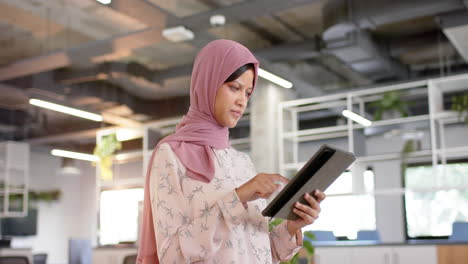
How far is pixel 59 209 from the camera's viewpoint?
14492mm

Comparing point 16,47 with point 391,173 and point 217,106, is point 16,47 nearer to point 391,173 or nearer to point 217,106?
point 391,173

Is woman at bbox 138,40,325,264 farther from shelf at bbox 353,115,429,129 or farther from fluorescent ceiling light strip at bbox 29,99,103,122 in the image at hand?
fluorescent ceiling light strip at bbox 29,99,103,122

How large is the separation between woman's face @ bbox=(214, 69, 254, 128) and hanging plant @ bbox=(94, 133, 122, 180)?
8.31 metres

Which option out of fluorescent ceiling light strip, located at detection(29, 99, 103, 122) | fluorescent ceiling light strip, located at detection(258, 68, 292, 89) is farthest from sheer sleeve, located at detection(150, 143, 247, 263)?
fluorescent ceiling light strip, located at detection(29, 99, 103, 122)

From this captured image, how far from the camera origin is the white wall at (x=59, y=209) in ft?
46.0

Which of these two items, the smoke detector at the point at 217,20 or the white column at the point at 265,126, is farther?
the white column at the point at 265,126

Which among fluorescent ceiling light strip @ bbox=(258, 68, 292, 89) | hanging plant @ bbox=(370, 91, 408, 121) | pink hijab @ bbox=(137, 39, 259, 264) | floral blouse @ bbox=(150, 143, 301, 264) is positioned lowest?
floral blouse @ bbox=(150, 143, 301, 264)

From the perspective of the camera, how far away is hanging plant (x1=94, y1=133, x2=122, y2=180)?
941 cm

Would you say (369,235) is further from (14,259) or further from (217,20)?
(14,259)

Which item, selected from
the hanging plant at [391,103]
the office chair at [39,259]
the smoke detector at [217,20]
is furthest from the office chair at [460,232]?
the office chair at [39,259]

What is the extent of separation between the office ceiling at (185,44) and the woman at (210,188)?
458 centimetres

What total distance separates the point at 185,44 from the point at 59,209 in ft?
24.9

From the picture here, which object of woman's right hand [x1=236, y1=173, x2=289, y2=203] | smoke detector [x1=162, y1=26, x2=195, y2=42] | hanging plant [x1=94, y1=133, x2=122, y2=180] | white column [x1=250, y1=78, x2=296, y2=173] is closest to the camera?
woman's right hand [x1=236, y1=173, x2=289, y2=203]

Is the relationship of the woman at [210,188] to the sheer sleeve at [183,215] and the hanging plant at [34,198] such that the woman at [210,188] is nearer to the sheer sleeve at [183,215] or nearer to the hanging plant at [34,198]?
the sheer sleeve at [183,215]
